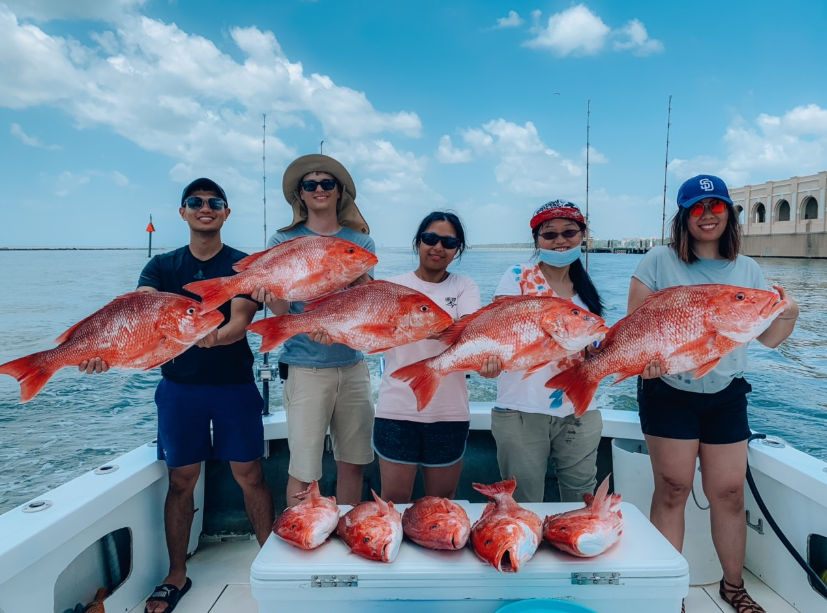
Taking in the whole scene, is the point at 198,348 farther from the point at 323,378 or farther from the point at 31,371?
the point at 31,371

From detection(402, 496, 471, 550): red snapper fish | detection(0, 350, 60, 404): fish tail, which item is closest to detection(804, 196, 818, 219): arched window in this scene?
detection(402, 496, 471, 550): red snapper fish

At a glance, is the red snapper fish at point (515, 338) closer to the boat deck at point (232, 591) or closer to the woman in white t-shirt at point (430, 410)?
the woman in white t-shirt at point (430, 410)

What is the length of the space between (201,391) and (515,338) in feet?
6.10

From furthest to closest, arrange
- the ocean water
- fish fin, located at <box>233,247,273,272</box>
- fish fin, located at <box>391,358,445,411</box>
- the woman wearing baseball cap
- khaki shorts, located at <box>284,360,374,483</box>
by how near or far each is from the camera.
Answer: the ocean water, khaki shorts, located at <box>284,360,374,483</box>, the woman wearing baseball cap, fish fin, located at <box>233,247,273,272</box>, fish fin, located at <box>391,358,445,411</box>

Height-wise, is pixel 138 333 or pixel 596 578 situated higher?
pixel 138 333

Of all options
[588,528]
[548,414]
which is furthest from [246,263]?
[588,528]

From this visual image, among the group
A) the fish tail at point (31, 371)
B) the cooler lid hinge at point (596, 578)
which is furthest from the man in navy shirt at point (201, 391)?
the cooler lid hinge at point (596, 578)

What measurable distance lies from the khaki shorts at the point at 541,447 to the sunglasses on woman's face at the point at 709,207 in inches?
45.5

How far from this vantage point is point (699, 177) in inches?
105

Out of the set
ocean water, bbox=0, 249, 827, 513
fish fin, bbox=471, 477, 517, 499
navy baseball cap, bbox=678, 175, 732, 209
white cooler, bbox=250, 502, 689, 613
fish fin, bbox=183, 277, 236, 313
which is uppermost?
navy baseball cap, bbox=678, 175, 732, 209

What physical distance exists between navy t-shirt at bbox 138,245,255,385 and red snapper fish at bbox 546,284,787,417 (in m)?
1.83

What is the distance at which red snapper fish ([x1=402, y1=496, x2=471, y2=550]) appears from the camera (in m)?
1.97

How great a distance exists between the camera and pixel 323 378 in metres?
3.09

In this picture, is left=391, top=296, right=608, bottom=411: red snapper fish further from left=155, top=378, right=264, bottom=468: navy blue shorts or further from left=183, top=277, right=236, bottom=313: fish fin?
left=155, top=378, right=264, bottom=468: navy blue shorts
